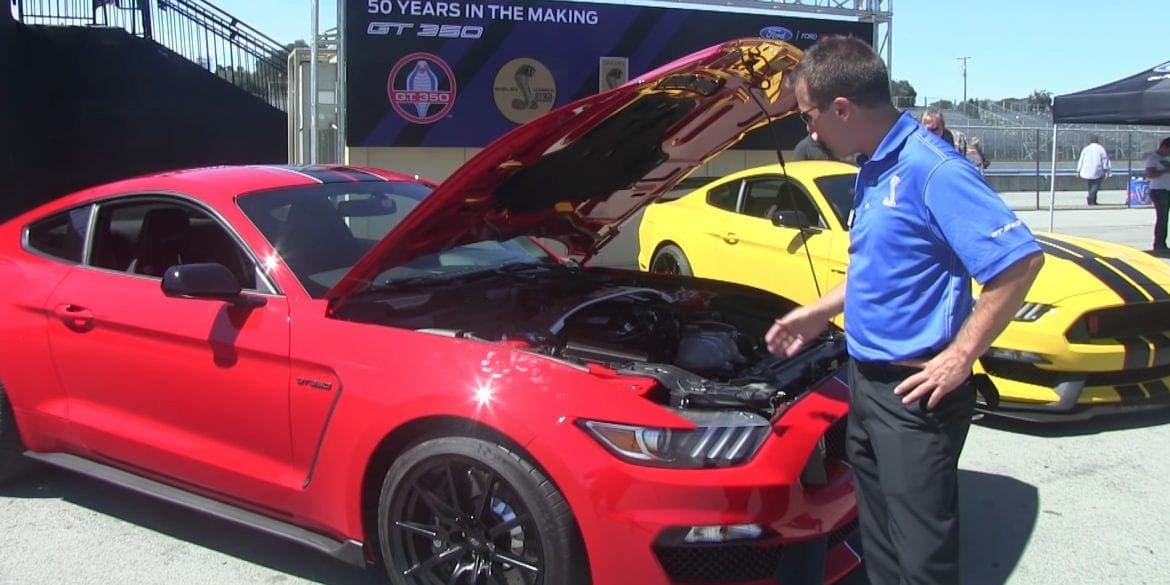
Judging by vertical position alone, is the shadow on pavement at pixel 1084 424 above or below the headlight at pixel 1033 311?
below

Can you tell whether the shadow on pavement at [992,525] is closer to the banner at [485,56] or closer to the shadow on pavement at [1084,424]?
the shadow on pavement at [1084,424]

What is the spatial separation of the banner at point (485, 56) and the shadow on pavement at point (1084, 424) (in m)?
6.66

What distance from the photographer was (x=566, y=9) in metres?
10.7

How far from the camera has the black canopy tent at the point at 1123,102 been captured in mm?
10367

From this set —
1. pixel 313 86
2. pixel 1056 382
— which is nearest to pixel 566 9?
pixel 313 86

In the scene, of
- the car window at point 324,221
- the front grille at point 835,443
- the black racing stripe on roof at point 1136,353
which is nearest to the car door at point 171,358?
the car window at point 324,221

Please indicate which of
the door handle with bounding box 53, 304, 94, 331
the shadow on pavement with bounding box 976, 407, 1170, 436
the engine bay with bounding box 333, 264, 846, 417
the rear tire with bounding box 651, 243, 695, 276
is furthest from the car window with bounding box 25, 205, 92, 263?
the shadow on pavement with bounding box 976, 407, 1170, 436

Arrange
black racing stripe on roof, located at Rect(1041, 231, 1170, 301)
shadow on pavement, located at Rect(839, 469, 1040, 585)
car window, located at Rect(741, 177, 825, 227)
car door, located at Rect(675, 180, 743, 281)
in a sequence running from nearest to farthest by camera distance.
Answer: shadow on pavement, located at Rect(839, 469, 1040, 585), black racing stripe on roof, located at Rect(1041, 231, 1170, 301), car window, located at Rect(741, 177, 825, 227), car door, located at Rect(675, 180, 743, 281)

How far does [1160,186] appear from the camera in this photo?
12.3 meters

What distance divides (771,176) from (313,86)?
5364 mm

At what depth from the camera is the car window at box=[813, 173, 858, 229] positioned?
6.10 metres

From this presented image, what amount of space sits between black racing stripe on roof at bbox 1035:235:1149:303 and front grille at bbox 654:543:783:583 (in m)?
3.30

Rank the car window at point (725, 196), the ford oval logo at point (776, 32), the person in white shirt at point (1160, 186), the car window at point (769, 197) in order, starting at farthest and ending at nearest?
the person in white shirt at point (1160, 186) → the ford oval logo at point (776, 32) → the car window at point (725, 196) → the car window at point (769, 197)

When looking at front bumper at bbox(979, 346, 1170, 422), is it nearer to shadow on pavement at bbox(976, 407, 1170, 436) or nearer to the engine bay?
shadow on pavement at bbox(976, 407, 1170, 436)
